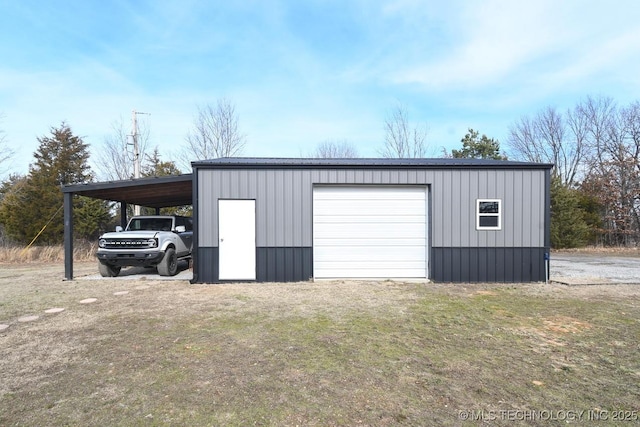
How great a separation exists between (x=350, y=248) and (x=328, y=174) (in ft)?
6.28

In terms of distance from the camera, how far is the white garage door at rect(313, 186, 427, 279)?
8.85 meters

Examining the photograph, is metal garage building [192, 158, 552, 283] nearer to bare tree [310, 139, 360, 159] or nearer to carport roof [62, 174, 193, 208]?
carport roof [62, 174, 193, 208]

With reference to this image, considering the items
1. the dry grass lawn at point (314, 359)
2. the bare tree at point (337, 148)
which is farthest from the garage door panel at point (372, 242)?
the bare tree at point (337, 148)

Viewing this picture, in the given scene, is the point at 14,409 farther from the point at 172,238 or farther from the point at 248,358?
the point at 172,238

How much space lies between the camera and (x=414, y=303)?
251 inches

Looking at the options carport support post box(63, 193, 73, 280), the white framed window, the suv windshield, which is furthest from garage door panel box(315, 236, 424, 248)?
carport support post box(63, 193, 73, 280)

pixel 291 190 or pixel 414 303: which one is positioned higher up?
pixel 291 190

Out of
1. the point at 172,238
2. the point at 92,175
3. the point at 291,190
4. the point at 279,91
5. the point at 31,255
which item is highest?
the point at 279,91

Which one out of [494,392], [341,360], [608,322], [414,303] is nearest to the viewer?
[494,392]

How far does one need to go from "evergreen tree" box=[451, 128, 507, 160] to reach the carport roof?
61.9ft

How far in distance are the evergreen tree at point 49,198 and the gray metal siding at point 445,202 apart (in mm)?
13707

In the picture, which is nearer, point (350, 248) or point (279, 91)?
point (350, 248)

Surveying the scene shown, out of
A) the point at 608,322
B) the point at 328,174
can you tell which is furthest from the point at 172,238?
the point at 608,322

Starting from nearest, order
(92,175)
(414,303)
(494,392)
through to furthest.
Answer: (494,392)
(414,303)
(92,175)
